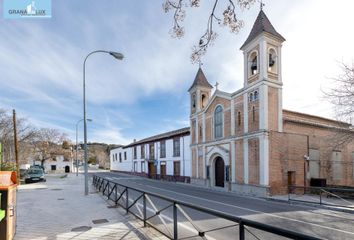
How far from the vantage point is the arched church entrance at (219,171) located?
2386 cm

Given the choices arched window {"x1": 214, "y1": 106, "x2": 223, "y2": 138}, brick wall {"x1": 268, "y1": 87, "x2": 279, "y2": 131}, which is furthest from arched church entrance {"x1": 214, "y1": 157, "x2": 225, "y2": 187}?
brick wall {"x1": 268, "y1": 87, "x2": 279, "y2": 131}

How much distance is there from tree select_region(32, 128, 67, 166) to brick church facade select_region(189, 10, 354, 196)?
39612 millimetres

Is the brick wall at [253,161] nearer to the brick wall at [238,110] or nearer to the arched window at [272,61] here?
the brick wall at [238,110]

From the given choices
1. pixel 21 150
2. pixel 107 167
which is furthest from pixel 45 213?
pixel 107 167

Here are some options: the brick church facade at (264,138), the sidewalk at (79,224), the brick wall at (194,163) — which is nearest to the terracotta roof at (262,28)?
the brick church facade at (264,138)

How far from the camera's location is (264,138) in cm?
1827

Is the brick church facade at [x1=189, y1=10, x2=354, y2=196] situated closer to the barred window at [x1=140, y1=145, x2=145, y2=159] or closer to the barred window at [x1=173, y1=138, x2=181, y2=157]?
the barred window at [x1=173, y1=138, x2=181, y2=157]

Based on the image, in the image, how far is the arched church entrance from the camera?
78.3ft

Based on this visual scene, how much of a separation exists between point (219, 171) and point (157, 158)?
16292mm

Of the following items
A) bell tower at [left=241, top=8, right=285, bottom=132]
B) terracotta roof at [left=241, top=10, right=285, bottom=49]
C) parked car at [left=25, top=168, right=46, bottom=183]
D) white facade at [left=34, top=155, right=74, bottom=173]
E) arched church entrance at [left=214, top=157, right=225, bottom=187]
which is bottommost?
white facade at [left=34, top=155, right=74, bottom=173]

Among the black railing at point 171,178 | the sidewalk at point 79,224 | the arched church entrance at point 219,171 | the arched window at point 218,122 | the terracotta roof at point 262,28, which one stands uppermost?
the terracotta roof at point 262,28

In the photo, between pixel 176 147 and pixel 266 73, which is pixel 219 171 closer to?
pixel 266 73

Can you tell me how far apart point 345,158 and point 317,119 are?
454cm


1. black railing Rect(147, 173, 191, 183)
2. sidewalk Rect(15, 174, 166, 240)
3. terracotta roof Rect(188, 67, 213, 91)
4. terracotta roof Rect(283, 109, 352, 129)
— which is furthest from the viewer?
black railing Rect(147, 173, 191, 183)
